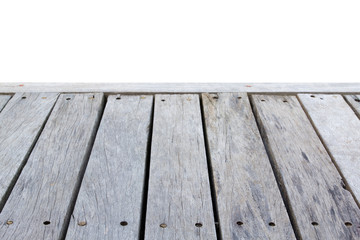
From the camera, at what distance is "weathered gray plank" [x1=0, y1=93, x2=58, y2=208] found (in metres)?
1.51

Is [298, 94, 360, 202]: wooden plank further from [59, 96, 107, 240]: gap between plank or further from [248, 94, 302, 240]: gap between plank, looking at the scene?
[59, 96, 107, 240]: gap between plank

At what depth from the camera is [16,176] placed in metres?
1.49

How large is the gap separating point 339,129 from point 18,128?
121cm

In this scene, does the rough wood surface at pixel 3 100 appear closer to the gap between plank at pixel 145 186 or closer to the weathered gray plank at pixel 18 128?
the weathered gray plank at pixel 18 128

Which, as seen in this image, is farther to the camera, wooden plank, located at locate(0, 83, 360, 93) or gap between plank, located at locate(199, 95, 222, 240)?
wooden plank, located at locate(0, 83, 360, 93)

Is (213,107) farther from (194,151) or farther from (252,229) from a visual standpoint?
(252,229)

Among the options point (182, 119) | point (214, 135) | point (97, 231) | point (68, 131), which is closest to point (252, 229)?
point (97, 231)

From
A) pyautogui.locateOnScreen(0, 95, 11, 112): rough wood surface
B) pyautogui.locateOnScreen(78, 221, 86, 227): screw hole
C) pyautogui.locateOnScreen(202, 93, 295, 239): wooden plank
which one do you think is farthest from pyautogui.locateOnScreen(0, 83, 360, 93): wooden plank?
pyautogui.locateOnScreen(78, 221, 86, 227): screw hole

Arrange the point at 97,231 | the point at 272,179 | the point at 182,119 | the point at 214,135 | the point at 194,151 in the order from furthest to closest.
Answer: the point at 182,119 < the point at 214,135 < the point at 194,151 < the point at 272,179 < the point at 97,231

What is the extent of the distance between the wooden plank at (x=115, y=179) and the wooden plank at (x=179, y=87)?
0.18 meters

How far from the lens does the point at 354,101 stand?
6.70 feet

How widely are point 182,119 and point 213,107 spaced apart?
173 mm

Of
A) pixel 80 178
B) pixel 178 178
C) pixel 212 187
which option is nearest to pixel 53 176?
pixel 80 178

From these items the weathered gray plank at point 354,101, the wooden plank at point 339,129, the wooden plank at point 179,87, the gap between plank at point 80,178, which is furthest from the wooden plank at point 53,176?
the weathered gray plank at point 354,101
